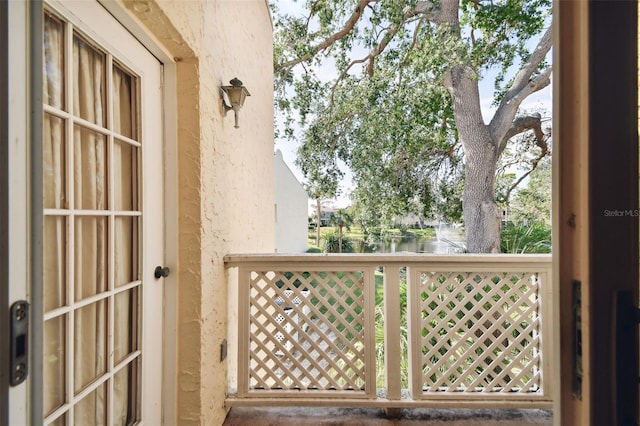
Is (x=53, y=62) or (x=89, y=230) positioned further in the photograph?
(x=89, y=230)

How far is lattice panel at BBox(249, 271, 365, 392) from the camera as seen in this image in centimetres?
190

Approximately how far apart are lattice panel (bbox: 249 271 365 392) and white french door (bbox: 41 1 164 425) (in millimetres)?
652

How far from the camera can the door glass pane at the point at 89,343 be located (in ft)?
3.25

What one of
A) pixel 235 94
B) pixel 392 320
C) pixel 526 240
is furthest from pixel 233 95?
pixel 526 240

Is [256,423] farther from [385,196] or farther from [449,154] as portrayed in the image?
[449,154]

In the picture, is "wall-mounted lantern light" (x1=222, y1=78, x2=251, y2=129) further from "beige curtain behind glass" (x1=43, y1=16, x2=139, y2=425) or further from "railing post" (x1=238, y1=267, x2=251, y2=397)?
"railing post" (x1=238, y1=267, x2=251, y2=397)

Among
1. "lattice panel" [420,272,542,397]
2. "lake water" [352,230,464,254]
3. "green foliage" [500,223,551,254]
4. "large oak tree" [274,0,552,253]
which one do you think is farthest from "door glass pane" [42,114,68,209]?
"lake water" [352,230,464,254]

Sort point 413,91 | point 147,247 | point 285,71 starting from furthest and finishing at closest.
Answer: point 285,71
point 413,91
point 147,247

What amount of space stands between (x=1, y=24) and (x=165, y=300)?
1320mm

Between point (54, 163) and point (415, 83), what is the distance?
17.3 feet

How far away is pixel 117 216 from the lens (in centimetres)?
120

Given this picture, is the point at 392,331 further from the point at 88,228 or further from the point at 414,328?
the point at 88,228

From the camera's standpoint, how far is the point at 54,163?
3.00ft

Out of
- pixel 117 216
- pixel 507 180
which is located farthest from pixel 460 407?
pixel 507 180
